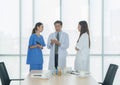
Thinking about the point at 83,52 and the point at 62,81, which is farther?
the point at 83,52

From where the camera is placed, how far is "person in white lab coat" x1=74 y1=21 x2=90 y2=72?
554 centimetres

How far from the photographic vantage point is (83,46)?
220 inches

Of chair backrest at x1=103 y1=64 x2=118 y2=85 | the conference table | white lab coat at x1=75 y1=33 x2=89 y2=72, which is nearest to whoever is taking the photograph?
the conference table

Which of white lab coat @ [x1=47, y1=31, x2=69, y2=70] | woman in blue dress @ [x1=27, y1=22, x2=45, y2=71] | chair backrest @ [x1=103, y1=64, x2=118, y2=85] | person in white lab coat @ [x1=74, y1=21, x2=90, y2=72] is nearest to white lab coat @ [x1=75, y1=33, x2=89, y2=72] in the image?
person in white lab coat @ [x1=74, y1=21, x2=90, y2=72]

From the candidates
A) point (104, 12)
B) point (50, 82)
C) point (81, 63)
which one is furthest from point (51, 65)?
point (50, 82)

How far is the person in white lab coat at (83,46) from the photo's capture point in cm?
554

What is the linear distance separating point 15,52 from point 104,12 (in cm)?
245

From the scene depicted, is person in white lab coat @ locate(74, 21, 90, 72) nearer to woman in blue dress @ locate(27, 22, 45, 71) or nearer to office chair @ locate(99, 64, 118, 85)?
woman in blue dress @ locate(27, 22, 45, 71)

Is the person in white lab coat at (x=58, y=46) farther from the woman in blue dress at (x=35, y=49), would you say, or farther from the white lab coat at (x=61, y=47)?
the woman in blue dress at (x=35, y=49)

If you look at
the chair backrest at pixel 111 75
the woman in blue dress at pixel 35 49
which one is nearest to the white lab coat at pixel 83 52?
the woman in blue dress at pixel 35 49

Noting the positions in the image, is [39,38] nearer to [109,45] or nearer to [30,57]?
[30,57]

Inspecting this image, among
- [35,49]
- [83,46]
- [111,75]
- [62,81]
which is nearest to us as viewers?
[62,81]

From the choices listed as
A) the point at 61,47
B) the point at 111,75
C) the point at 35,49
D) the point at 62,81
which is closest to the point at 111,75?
the point at 111,75

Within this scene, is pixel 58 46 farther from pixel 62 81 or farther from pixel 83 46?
pixel 62 81
